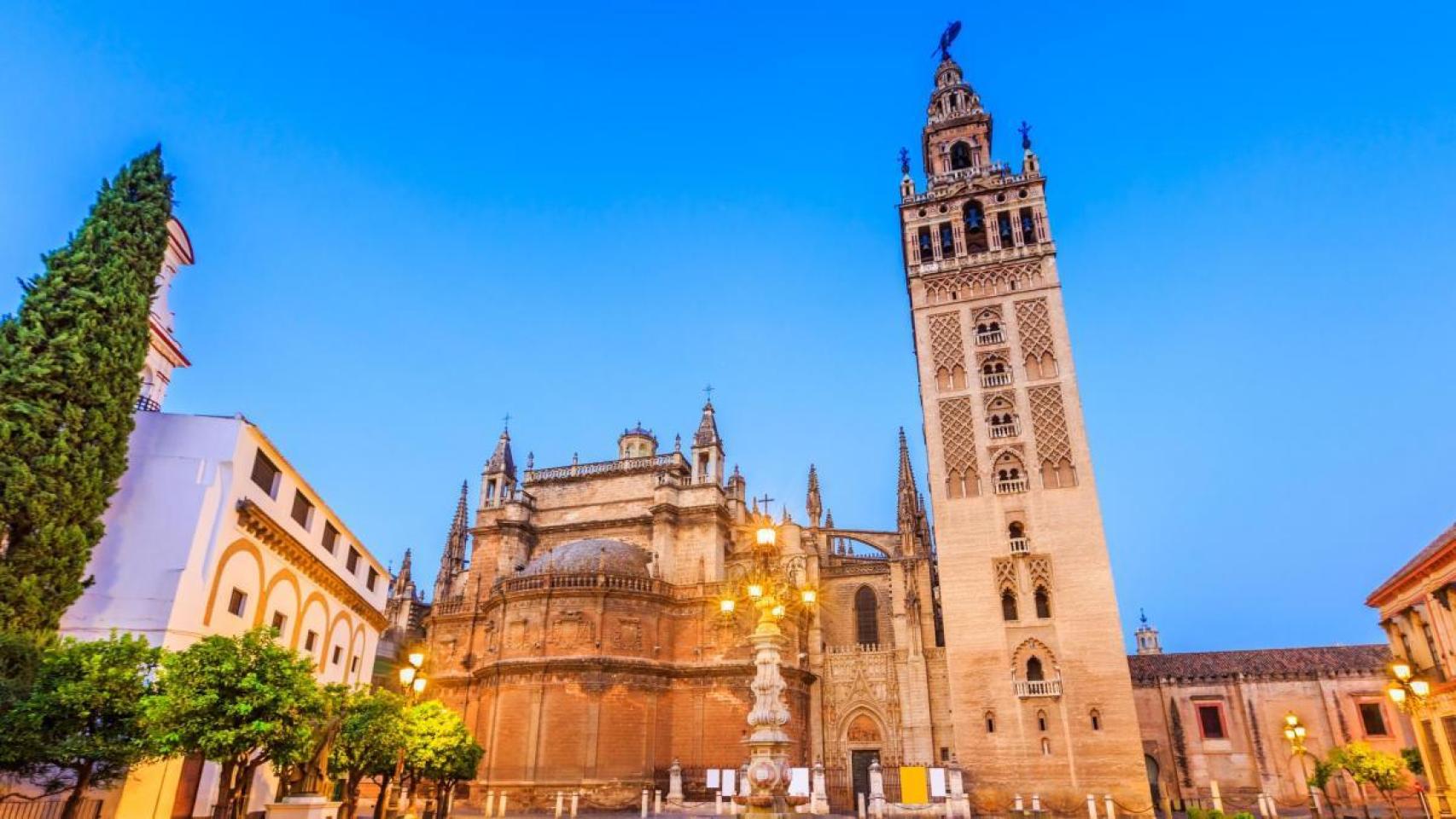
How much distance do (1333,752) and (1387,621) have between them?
501 cm

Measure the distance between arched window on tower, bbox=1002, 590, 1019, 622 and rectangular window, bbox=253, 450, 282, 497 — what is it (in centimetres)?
2748

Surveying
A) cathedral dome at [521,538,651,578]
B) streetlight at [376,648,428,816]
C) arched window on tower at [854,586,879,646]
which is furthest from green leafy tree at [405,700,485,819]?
arched window on tower at [854,586,879,646]

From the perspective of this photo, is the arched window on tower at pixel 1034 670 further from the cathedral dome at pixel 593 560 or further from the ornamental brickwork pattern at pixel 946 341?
the cathedral dome at pixel 593 560

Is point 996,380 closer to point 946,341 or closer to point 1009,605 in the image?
point 946,341

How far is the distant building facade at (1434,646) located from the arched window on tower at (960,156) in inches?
1105

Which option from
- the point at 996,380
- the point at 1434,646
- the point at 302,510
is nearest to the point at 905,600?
the point at 996,380

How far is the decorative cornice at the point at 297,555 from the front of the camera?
64.1ft

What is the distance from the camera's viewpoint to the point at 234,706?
13961 millimetres

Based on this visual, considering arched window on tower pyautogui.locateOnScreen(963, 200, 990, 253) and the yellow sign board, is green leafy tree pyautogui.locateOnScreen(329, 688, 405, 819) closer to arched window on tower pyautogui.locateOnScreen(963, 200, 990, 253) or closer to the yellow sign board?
the yellow sign board

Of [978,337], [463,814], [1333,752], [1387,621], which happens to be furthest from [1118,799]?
[463,814]

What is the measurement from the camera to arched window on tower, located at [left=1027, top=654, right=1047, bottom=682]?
107 ft

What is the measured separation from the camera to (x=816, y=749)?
3694 cm

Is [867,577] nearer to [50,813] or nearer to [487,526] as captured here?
[487,526]

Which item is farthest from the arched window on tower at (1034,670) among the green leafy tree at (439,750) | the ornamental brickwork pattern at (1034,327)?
the green leafy tree at (439,750)
